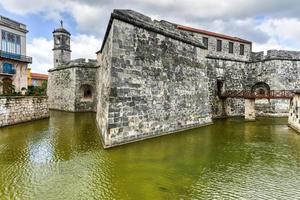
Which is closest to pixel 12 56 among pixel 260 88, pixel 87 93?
pixel 87 93

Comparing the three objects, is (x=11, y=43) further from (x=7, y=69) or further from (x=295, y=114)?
(x=295, y=114)

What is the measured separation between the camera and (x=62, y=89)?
883 inches

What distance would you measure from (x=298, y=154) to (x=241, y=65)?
492 inches

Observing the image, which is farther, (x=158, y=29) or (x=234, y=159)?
(x=158, y=29)

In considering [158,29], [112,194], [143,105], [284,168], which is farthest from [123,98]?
[284,168]

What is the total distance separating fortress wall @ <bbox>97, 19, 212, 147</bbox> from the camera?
29.7 ft

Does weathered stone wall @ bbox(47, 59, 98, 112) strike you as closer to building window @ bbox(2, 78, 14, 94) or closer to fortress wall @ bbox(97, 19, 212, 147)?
building window @ bbox(2, 78, 14, 94)

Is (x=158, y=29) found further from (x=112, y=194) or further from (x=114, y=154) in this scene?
(x=112, y=194)

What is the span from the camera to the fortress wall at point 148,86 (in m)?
9.05

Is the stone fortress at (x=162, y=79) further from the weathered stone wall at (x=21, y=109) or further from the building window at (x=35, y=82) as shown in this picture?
the building window at (x=35, y=82)

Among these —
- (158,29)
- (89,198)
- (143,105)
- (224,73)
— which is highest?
(158,29)

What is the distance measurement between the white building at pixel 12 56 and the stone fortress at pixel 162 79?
371 centimetres

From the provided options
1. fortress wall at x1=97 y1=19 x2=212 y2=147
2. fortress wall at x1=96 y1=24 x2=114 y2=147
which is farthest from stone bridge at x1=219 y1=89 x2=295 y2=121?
fortress wall at x1=96 y1=24 x2=114 y2=147

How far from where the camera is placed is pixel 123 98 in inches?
363
